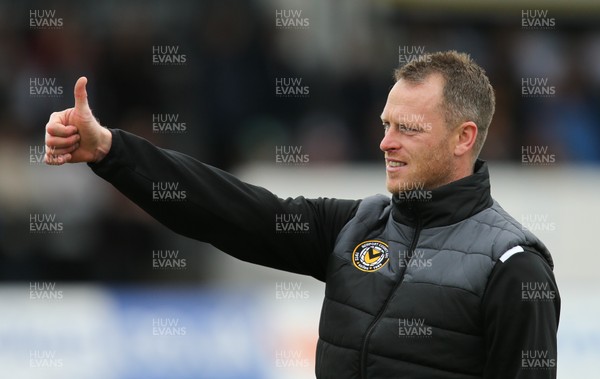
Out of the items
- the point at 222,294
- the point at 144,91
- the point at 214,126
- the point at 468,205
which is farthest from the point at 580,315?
the point at 468,205

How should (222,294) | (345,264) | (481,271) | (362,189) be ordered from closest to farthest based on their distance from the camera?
1. (481,271)
2. (345,264)
3. (222,294)
4. (362,189)

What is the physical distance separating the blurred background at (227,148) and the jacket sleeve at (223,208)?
3.93 metres

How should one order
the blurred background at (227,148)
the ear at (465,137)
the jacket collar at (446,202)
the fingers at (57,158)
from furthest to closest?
the blurred background at (227,148)
the ear at (465,137)
the jacket collar at (446,202)
the fingers at (57,158)

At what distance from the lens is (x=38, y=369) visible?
786 centimetres

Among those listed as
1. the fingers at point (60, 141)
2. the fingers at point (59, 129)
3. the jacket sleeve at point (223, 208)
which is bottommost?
the jacket sleeve at point (223, 208)

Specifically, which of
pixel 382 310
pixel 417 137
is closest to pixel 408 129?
pixel 417 137

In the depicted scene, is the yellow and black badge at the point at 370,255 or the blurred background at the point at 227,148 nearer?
the yellow and black badge at the point at 370,255

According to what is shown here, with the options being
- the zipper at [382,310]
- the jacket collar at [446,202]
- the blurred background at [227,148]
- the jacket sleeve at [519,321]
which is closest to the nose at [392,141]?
the jacket collar at [446,202]

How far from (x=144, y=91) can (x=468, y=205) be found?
19.9 ft

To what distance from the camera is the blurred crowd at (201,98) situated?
354 inches

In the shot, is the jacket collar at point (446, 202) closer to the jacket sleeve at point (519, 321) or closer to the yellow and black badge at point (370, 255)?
the yellow and black badge at point (370, 255)

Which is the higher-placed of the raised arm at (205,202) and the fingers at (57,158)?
the fingers at (57,158)

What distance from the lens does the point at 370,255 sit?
12.6ft

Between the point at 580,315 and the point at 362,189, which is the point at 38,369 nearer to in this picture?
the point at 362,189
